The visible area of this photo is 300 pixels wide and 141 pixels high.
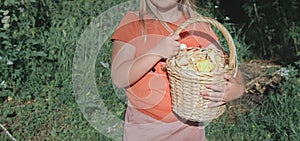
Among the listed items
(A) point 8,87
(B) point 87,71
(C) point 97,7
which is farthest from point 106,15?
(A) point 8,87

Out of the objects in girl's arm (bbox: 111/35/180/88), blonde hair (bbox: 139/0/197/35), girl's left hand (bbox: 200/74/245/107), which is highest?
blonde hair (bbox: 139/0/197/35)

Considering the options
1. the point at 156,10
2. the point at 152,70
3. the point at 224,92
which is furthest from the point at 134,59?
the point at 224,92

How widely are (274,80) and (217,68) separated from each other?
251 cm

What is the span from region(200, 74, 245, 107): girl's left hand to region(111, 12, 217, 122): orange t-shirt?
0.21 meters

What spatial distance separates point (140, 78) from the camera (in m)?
1.74

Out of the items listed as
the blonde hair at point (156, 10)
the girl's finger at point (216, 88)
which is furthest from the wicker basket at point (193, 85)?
the blonde hair at point (156, 10)

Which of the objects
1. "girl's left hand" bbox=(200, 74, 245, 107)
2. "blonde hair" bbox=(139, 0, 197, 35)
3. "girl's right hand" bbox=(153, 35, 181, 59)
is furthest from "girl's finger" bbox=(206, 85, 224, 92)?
"blonde hair" bbox=(139, 0, 197, 35)

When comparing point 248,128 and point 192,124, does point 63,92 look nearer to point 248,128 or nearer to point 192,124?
point 248,128

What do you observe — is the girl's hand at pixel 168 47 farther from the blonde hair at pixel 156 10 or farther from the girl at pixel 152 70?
the blonde hair at pixel 156 10

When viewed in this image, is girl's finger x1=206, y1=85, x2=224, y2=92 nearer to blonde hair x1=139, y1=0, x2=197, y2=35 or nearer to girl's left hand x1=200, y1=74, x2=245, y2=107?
girl's left hand x1=200, y1=74, x2=245, y2=107

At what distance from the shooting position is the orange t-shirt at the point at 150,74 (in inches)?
70.2

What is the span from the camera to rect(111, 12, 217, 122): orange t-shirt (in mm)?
1782

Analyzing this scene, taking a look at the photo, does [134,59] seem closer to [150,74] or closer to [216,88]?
[150,74]

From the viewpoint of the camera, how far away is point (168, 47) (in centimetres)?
162
